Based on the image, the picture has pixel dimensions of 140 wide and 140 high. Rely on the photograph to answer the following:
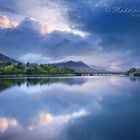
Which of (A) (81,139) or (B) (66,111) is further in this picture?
(B) (66,111)

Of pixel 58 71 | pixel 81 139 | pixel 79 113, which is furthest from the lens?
pixel 58 71

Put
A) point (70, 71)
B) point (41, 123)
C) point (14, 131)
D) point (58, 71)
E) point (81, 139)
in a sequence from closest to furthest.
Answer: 1. point (81, 139)
2. point (14, 131)
3. point (41, 123)
4. point (58, 71)
5. point (70, 71)

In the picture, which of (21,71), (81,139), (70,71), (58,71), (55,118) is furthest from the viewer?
(70,71)

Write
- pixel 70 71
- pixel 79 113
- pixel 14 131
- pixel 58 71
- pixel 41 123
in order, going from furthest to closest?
pixel 70 71 < pixel 58 71 < pixel 79 113 < pixel 41 123 < pixel 14 131

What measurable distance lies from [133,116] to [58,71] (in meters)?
139

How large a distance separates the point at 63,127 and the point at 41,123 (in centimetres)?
169

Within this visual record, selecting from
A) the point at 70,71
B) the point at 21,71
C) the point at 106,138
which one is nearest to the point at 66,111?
the point at 106,138

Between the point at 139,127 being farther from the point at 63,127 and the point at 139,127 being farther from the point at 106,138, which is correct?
the point at 63,127

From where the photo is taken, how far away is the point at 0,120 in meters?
17.8

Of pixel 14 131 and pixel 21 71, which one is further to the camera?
pixel 21 71

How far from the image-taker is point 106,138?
13.4m

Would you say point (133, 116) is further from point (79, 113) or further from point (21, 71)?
point (21, 71)

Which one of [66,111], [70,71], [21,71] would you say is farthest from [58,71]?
[66,111]

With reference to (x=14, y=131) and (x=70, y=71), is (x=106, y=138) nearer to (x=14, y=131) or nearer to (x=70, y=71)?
(x=14, y=131)
